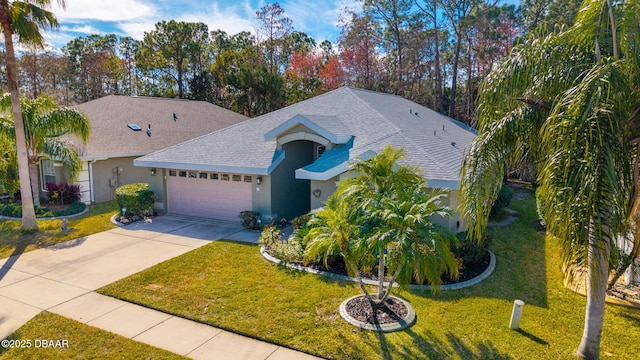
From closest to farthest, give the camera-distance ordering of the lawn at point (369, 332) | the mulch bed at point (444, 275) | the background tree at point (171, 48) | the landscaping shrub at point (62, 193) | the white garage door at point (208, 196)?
the lawn at point (369, 332), the mulch bed at point (444, 275), the white garage door at point (208, 196), the landscaping shrub at point (62, 193), the background tree at point (171, 48)

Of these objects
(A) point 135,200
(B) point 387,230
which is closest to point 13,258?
(A) point 135,200

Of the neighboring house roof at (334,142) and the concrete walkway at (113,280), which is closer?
the concrete walkway at (113,280)

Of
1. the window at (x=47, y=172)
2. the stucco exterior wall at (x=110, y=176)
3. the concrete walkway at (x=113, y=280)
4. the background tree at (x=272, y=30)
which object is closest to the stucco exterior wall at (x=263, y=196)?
the concrete walkway at (x=113, y=280)

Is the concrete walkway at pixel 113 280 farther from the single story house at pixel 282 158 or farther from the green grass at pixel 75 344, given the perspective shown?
the single story house at pixel 282 158

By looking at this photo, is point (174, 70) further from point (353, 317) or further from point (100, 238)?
point (353, 317)

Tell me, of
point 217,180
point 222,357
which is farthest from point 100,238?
point 222,357

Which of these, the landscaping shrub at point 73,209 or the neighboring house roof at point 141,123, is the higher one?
the neighboring house roof at point 141,123

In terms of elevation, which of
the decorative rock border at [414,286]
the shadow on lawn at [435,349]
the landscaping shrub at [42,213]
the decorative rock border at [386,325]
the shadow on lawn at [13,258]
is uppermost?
the landscaping shrub at [42,213]

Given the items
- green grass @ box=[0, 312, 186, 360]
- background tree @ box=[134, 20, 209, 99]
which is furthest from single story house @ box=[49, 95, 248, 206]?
background tree @ box=[134, 20, 209, 99]
